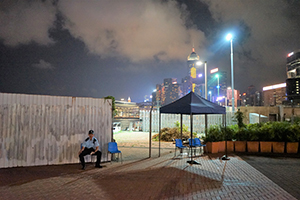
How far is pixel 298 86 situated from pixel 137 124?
7465 cm

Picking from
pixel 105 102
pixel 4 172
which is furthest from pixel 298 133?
pixel 4 172

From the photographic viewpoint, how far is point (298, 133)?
9.74 metres

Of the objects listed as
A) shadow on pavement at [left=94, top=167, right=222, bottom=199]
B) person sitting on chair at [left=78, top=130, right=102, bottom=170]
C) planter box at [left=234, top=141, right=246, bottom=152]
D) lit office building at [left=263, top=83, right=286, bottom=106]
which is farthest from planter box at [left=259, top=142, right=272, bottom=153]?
lit office building at [left=263, top=83, right=286, bottom=106]

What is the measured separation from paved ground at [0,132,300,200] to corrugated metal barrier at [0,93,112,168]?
46cm

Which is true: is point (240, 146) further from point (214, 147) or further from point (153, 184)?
point (153, 184)

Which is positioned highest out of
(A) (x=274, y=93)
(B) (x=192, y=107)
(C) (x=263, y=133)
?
(A) (x=274, y=93)

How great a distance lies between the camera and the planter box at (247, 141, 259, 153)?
1009 centimetres

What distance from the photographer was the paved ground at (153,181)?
487cm

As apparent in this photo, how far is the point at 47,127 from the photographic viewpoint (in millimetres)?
7613

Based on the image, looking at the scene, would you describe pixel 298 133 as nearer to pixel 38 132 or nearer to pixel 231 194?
pixel 231 194

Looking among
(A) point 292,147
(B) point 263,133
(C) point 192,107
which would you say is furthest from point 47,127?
(A) point 292,147

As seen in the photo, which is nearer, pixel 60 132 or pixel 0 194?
pixel 0 194

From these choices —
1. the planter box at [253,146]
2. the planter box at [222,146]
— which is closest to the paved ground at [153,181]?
the planter box at [253,146]

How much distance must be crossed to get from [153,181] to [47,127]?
4566 mm
